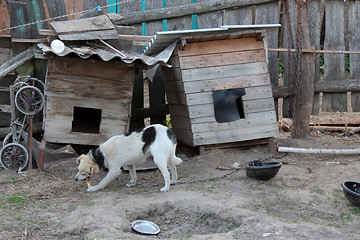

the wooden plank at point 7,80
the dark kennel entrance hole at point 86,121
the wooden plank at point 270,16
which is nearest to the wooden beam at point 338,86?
the wooden plank at point 270,16

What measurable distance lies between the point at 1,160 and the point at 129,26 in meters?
3.46

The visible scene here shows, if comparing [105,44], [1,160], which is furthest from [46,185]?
[105,44]

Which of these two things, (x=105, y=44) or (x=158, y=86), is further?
(x=158, y=86)

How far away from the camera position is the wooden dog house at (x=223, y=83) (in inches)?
285

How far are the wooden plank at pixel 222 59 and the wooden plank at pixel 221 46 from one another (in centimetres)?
7

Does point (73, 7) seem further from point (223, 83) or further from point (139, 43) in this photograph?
point (223, 83)

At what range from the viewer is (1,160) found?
6.84m

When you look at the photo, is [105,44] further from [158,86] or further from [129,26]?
[158,86]

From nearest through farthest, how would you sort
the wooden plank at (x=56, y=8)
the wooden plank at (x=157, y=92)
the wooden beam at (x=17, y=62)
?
the wooden beam at (x=17, y=62)
the wooden plank at (x=56, y=8)
the wooden plank at (x=157, y=92)

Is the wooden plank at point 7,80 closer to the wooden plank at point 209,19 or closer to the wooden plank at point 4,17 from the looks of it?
the wooden plank at point 4,17

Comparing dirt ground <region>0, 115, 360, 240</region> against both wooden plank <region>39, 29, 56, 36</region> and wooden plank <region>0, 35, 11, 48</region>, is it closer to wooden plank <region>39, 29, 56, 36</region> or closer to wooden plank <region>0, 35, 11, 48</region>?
wooden plank <region>39, 29, 56, 36</region>

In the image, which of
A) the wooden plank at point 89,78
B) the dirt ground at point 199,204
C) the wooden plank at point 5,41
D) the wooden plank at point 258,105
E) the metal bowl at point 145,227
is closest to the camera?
the dirt ground at point 199,204

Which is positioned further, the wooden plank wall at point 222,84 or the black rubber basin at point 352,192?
the wooden plank wall at point 222,84

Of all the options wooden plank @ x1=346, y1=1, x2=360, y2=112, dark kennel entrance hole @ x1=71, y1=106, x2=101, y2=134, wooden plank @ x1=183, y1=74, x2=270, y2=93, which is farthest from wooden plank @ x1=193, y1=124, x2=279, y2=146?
wooden plank @ x1=346, y1=1, x2=360, y2=112
